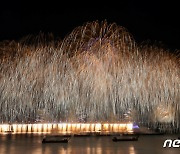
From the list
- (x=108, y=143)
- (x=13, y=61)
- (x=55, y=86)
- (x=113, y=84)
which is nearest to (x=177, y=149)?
(x=108, y=143)

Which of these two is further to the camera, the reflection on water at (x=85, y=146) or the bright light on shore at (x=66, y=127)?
the bright light on shore at (x=66, y=127)

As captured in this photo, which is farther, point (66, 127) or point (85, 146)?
point (66, 127)

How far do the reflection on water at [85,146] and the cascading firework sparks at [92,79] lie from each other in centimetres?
414

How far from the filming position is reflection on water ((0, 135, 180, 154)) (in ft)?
69.7

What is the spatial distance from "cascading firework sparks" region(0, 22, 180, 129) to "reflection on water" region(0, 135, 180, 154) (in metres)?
4.14

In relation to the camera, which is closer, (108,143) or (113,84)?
(108,143)

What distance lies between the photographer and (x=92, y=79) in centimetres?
3002

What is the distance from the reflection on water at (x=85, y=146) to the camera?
21.2 metres

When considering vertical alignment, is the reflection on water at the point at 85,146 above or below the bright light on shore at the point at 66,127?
below

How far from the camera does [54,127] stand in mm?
32406

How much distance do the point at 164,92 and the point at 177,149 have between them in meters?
9.91

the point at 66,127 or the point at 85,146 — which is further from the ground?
the point at 66,127

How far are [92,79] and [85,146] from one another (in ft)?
24.7

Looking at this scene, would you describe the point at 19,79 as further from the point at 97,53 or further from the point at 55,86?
the point at 97,53
